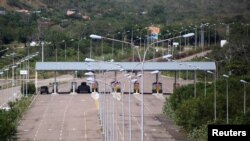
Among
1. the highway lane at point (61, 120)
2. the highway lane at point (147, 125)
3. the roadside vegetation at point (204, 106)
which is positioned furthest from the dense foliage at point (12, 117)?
the roadside vegetation at point (204, 106)

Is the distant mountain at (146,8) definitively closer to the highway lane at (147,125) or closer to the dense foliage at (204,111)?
the highway lane at (147,125)

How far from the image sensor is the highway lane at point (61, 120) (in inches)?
2324

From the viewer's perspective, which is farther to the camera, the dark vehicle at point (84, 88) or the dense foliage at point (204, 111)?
the dark vehicle at point (84, 88)

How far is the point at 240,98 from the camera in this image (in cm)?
5862

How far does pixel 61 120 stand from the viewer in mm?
68688

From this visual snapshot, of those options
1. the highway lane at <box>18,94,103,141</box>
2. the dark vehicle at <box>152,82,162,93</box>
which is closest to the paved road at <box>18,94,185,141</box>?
the highway lane at <box>18,94,103,141</box>

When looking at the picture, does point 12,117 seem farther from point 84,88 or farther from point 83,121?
point 84,88

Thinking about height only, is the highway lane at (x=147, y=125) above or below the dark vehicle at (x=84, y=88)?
below

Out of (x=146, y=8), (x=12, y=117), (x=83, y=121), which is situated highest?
(x=146, y=8)

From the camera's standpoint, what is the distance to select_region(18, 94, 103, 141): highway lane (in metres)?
59.0

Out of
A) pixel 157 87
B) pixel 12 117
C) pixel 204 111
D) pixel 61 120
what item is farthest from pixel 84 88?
pixel 204 111

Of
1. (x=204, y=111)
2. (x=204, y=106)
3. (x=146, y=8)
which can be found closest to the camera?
(x=204, y=111)

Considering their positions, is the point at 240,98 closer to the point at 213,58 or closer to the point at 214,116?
the point at 214,116

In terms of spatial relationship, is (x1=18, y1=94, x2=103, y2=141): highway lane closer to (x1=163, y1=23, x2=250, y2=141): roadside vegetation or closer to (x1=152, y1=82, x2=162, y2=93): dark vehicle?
(x1=163, y1=23, x2=250, y2=141): roadside vegetation
